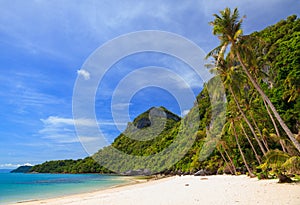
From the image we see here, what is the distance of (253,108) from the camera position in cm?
2647

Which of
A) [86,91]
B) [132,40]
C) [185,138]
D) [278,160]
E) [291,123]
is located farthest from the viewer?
[185,138]

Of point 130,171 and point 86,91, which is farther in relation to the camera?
point 130,171

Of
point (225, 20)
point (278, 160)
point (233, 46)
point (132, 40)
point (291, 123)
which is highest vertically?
point (132, 40)

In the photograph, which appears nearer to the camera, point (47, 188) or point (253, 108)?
point (253, 108)

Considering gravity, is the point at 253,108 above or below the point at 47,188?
above

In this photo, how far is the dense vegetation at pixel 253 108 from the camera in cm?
1240

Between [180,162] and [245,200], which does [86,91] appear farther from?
[180,162]

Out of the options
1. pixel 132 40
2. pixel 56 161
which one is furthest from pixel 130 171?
pixel 56 161

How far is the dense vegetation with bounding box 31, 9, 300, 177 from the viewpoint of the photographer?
40.7 ft

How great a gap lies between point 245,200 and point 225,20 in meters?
8.47

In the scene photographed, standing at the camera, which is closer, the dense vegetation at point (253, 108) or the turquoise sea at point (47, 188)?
the dense vegetation at point (253, 108)

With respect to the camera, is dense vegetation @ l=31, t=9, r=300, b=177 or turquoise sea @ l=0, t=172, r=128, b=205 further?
turquoise sea @ l=0, t=172, r=128, b=205

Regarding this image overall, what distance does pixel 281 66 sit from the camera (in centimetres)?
2967

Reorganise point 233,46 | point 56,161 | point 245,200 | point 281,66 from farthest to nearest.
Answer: point 56,161 < point 281,66 < point 233,46 < point 245,200
